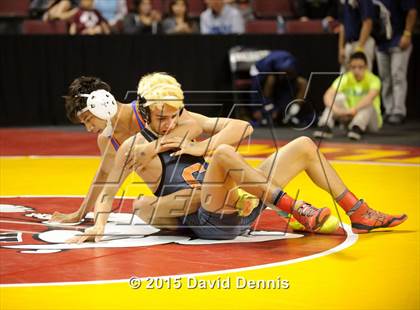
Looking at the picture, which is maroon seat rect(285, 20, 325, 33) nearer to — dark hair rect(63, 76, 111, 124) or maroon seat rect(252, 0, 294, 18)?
maroon seat rect(252, 0, 294, 18)

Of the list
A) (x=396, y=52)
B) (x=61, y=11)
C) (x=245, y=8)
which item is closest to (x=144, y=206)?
(x=396, y=52)

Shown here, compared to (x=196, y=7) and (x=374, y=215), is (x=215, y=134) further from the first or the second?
(x=196, y=7)

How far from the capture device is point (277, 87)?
11523mm

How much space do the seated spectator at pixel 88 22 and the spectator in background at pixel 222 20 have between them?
1387mm

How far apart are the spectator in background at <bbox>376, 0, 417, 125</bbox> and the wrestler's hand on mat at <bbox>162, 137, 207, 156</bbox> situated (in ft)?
22.7

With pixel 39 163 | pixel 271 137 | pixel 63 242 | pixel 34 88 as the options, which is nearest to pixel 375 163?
pixel 271 137

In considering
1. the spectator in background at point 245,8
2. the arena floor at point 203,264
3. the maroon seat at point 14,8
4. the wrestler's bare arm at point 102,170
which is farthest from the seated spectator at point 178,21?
the wrestler's bare arm at point 102,170

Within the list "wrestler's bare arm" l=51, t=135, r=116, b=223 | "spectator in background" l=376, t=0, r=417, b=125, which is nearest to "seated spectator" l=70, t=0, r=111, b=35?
"spectator in background" l=376, t=0, r=417, b=125

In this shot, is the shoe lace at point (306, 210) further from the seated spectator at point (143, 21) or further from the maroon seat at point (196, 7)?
the maroon seat at point (196, 7)

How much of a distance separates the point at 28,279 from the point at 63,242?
0.80m

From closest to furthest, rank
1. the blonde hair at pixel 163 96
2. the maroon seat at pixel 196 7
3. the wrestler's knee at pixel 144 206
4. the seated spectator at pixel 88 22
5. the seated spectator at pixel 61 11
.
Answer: the blonde hair at pixel 163 96 < the wrestler's knee at pixel 144 206 < the seated spectator at pixel 88 22 < the seated spectator at pixel 61 11 < the maroon seat at pixel 196 7

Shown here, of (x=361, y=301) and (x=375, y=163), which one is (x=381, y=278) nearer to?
(x=361, y=301)

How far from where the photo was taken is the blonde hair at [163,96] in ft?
14.9

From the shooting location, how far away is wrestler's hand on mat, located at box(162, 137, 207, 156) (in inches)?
A: 184
